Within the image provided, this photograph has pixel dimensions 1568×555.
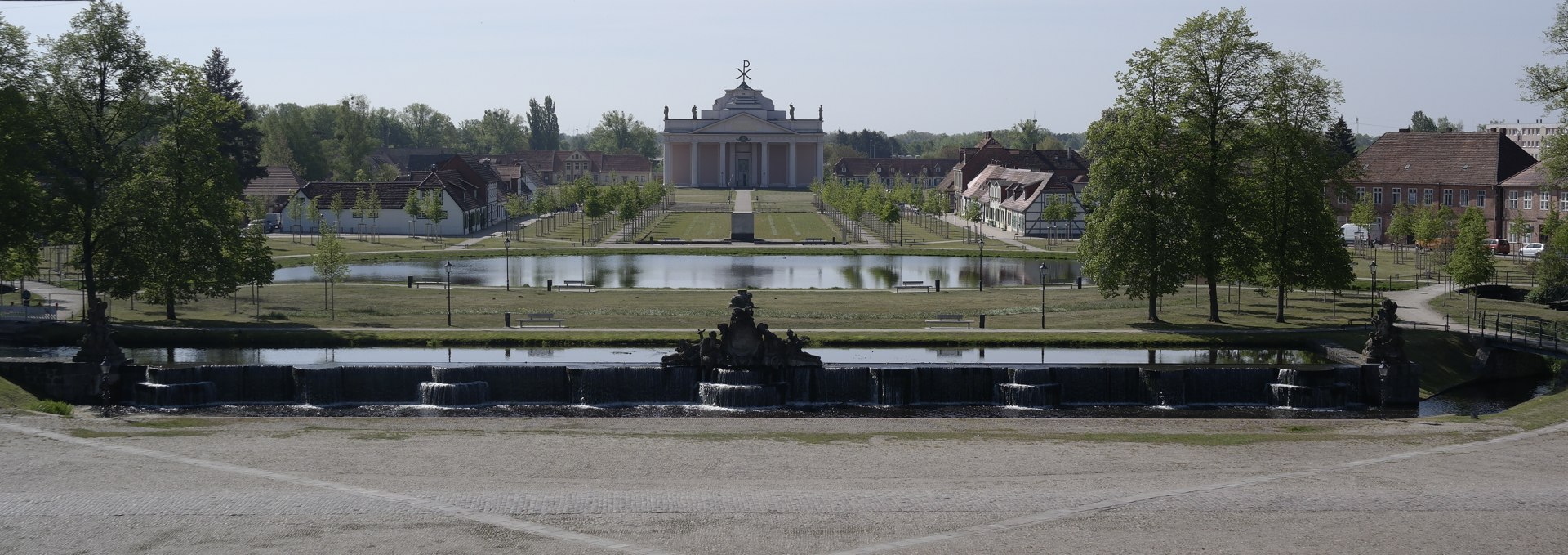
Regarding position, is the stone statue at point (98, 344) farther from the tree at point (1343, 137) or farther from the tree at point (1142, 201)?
the tree at point (1343, 137)

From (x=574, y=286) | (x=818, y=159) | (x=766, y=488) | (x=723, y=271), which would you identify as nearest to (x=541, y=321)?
(x=574, y=286)

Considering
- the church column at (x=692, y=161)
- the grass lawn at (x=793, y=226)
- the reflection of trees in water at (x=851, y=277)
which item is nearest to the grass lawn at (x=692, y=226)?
the grass lawn at (x=793, y=226)

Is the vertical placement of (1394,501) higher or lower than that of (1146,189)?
lower

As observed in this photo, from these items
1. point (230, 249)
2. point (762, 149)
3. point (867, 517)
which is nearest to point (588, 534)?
point (867, 517)

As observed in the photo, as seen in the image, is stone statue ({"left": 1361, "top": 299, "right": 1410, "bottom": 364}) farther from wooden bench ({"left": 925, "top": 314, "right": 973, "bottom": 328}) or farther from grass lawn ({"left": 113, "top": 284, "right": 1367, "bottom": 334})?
wooden bench ({"left": 925, "top": 314, "right": 973, "bottom": 328})

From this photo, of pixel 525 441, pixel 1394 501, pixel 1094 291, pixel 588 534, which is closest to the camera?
pixel 588 534

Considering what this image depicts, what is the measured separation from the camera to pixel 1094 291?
61531 mm

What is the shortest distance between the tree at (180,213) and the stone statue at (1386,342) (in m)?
38.3

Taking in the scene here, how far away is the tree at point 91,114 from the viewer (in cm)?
4950

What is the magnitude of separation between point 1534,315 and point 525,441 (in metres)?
37.4

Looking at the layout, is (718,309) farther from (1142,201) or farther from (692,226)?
(692,226)

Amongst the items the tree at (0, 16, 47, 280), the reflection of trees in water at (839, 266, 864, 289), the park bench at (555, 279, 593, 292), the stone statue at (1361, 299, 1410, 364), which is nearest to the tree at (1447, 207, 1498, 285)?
the stone statue at (1361, 299, 1410, 364)

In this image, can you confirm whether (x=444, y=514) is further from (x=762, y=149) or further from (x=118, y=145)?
(x=762, y=149)

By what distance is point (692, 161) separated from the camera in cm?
18238
